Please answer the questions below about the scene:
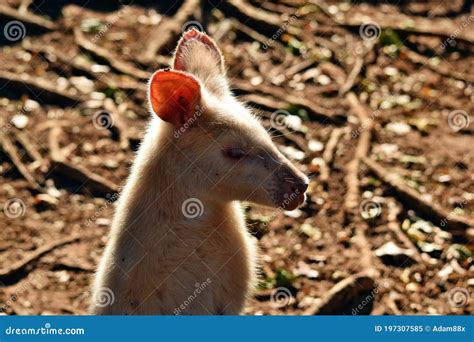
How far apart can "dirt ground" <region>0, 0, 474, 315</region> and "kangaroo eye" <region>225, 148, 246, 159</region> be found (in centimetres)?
214

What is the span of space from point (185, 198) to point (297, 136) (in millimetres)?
4076

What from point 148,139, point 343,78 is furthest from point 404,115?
point 148,139

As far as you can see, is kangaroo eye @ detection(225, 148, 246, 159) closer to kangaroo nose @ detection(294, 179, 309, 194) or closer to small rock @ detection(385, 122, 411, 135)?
kangaroo nose @ detection(294, 179, 309, 194)

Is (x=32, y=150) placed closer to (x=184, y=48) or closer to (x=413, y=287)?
(x=184, y=48)

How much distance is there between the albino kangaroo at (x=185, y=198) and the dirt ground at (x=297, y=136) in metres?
1.89

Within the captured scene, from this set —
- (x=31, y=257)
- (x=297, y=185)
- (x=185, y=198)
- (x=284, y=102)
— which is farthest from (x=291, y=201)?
(x=284, y=102)

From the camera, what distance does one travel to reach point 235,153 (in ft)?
18.3

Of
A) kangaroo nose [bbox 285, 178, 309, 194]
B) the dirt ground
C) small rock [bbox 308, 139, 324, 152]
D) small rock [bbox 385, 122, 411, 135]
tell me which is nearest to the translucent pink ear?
kangaroo nose [bbox 285, 178, 309, 194]

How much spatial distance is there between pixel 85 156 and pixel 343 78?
3100mm

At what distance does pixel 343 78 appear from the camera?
34.4ft

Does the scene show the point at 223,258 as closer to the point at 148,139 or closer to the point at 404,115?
the point at 148,139

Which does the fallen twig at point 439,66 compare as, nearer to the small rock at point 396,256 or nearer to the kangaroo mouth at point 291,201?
the small rock at point 396,256

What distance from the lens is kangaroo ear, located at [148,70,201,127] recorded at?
17.3 ft

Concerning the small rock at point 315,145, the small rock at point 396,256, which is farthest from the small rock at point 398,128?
the small rock at point 396,256
